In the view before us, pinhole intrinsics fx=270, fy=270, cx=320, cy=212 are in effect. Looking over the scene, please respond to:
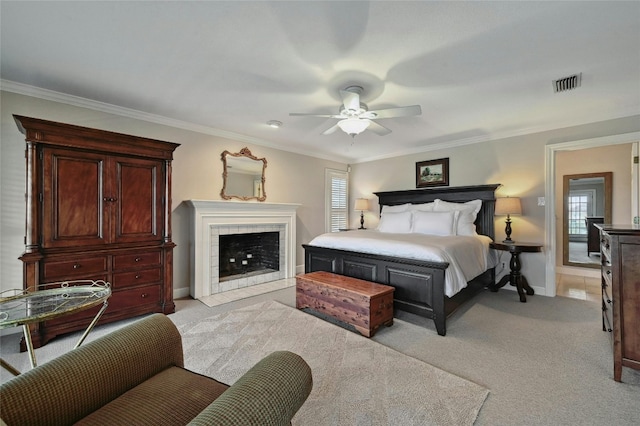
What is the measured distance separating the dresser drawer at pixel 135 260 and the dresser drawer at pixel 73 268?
10 centimetres

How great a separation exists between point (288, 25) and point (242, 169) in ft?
9.71

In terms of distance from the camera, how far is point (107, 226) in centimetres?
283

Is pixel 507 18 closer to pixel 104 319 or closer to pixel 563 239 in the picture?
pixel 104 319

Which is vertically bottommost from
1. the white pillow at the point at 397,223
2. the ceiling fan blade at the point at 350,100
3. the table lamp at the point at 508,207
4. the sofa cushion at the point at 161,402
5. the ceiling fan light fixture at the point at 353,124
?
the sofa cushion at the point at 161,402

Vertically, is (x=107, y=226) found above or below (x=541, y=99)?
below

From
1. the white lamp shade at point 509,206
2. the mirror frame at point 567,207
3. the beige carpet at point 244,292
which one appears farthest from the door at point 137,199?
the mirror frame at point 567,207

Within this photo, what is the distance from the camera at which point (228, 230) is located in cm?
429

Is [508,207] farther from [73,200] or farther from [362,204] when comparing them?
[73,200]

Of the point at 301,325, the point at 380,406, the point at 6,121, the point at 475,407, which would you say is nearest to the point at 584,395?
the point at 475,407

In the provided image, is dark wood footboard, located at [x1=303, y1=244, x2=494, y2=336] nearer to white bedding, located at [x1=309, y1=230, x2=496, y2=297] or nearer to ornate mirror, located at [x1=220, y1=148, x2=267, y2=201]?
white bedding, located at [x1=309, y1=230, x2=496, y2=297]

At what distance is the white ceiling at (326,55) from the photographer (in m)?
1.76

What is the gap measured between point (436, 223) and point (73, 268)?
4.43 m

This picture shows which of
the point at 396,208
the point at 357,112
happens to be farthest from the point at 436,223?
the point at 357,112

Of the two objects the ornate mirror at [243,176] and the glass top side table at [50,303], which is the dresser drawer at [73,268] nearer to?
the glass top side table at [50,303]
